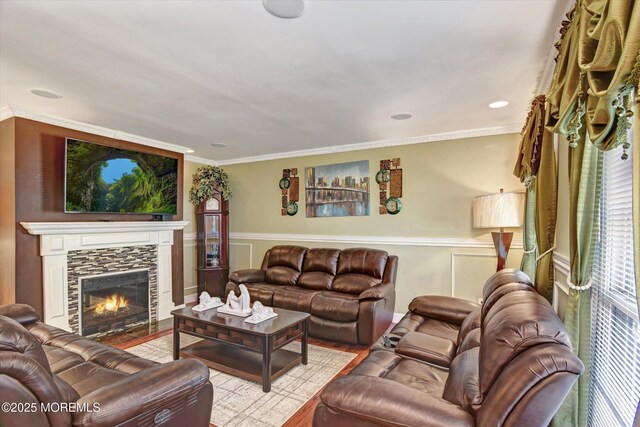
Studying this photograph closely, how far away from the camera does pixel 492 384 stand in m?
1.22

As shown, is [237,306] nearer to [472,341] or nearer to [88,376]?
[88,376]

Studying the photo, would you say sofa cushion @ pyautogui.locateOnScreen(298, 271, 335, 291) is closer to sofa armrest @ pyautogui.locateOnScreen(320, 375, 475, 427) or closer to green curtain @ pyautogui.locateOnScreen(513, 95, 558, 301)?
green curtain @ pyautogui.locateOnScreen(513, 95, 558, 301)

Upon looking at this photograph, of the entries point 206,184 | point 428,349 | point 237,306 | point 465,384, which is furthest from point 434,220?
point 206,184

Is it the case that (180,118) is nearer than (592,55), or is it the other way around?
(592,55)

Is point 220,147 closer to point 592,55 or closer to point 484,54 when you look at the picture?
point 484,54

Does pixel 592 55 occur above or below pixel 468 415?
above

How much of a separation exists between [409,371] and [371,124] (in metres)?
2.75

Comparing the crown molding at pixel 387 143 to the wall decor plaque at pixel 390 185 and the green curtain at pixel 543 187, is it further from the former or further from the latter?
the green curtain at pixel 543 187

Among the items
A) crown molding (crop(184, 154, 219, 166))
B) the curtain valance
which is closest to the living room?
the curtain valance

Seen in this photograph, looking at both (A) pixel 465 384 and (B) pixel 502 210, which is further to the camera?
(B) pixel 502 210

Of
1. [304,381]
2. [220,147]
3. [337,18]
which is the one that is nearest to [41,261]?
[220,147]

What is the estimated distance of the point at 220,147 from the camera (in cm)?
501

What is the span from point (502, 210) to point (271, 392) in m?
2.87

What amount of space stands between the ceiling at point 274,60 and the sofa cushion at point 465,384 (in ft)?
6.03
